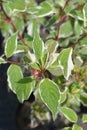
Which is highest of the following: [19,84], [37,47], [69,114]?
[37,47]

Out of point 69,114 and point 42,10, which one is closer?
point 69,114

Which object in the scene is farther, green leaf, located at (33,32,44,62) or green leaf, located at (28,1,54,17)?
green leaf, located at (28,1,54,17)

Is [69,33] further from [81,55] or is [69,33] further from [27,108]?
[27,108]

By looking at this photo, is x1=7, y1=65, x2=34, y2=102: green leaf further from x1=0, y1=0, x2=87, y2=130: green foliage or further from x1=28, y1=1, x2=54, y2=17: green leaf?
x1=28, y1=1, x2=54, y2=17: green leaf

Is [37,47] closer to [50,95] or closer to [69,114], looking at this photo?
[50,95]

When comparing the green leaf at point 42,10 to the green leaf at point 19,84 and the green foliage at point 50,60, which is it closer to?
the green foliage at point 50,60

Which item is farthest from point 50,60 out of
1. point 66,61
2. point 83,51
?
point 83,51

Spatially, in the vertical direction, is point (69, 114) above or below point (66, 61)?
below

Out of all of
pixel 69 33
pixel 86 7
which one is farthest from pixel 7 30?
pixel 86 7

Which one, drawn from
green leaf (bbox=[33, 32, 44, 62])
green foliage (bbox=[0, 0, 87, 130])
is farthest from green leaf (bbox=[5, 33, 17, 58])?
green leaf (bbox=[33, 32, 44, 62])
